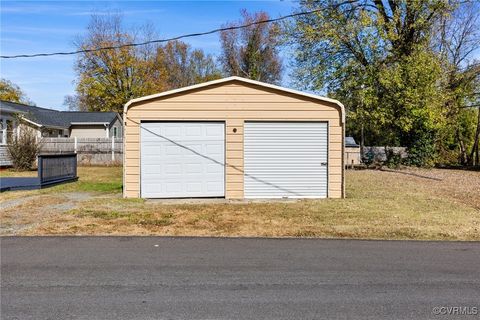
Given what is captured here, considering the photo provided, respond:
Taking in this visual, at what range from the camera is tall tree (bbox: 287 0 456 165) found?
2138cm

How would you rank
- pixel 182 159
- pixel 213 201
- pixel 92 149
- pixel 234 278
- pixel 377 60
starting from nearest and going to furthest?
pixel 234 278 < pixel 213 201 < pixel 182 159 < pixel 377 60 < pixel 92 149

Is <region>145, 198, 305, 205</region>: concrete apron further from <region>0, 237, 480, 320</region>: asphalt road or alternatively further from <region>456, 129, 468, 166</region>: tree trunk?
<region>456, 129, 468, 166</region>: tree trunk

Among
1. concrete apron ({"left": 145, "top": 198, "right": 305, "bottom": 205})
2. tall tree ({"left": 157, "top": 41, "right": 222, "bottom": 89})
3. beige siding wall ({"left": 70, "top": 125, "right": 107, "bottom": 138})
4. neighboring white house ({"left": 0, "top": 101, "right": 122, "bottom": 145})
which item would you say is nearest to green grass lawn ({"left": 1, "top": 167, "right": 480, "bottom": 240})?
concrete apron ({"left": 145, "top": 198, "right": 305, "bottom": 205})

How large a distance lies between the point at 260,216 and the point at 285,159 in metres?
3.61

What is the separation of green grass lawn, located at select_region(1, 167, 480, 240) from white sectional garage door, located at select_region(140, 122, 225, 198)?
40.2 inches

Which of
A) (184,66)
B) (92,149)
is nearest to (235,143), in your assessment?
(92,149)

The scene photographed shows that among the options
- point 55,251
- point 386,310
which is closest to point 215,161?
point 55,251

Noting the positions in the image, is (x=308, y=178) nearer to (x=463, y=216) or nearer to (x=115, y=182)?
(x=463, y=216)

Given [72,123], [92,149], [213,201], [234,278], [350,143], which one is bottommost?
[234,278]

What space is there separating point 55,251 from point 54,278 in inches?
57.3

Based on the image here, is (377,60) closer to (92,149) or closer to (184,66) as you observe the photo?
(92,149)

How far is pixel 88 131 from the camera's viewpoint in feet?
121

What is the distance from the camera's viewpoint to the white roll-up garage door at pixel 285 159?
13086 millimetres

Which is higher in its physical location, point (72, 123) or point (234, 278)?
point (72, 123)
